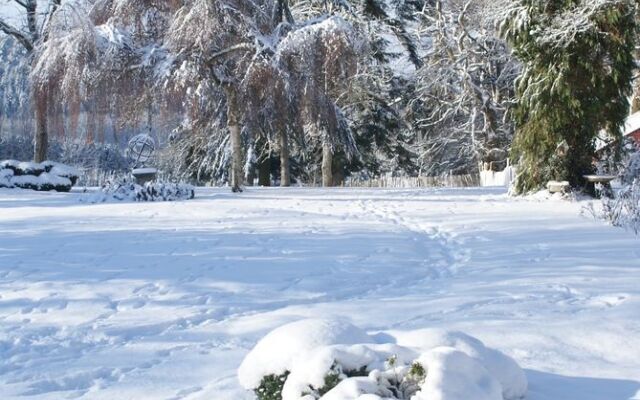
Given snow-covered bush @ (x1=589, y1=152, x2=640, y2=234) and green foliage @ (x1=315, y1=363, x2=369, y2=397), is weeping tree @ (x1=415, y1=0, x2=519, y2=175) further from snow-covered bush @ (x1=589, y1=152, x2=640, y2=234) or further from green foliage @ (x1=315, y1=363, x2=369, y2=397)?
green foliage @ (x1=315, y1=363, x2=369, y2=397)

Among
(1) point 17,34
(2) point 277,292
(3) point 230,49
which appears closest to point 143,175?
(3) point 230,49

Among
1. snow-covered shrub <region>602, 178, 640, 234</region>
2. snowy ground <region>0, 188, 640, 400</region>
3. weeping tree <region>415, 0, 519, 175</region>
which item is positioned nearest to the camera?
snowy ground <region>0, 188, 640, 400</region>

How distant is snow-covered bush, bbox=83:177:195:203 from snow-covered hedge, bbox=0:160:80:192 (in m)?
4.01

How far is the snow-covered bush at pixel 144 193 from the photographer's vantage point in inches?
651

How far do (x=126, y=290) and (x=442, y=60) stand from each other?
2597cm

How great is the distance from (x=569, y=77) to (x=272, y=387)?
13.9m

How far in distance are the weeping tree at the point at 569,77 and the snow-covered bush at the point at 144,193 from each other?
A: 8.55 m

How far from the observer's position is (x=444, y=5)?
30.7 m

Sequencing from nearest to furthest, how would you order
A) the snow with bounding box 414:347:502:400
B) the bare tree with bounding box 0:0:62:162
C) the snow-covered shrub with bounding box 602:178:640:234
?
the snow with bounding box 414:347:502:400, the snow-covered shrub with bounding box 602:178:640:234, the bare tree with bounding box 0:0:62:162

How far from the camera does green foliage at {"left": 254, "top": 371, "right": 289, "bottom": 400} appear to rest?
130 inches

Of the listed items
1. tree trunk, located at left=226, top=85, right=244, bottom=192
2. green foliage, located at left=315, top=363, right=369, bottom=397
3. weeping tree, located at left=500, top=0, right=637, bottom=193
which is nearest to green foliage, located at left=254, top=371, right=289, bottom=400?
green foliage, located at left=315, top=363, right=369, bottom=397

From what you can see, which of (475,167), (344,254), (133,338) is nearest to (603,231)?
(344,254)

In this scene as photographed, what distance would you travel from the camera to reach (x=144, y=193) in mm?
16547

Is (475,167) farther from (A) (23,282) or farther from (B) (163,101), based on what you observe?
(A) (23,282)
